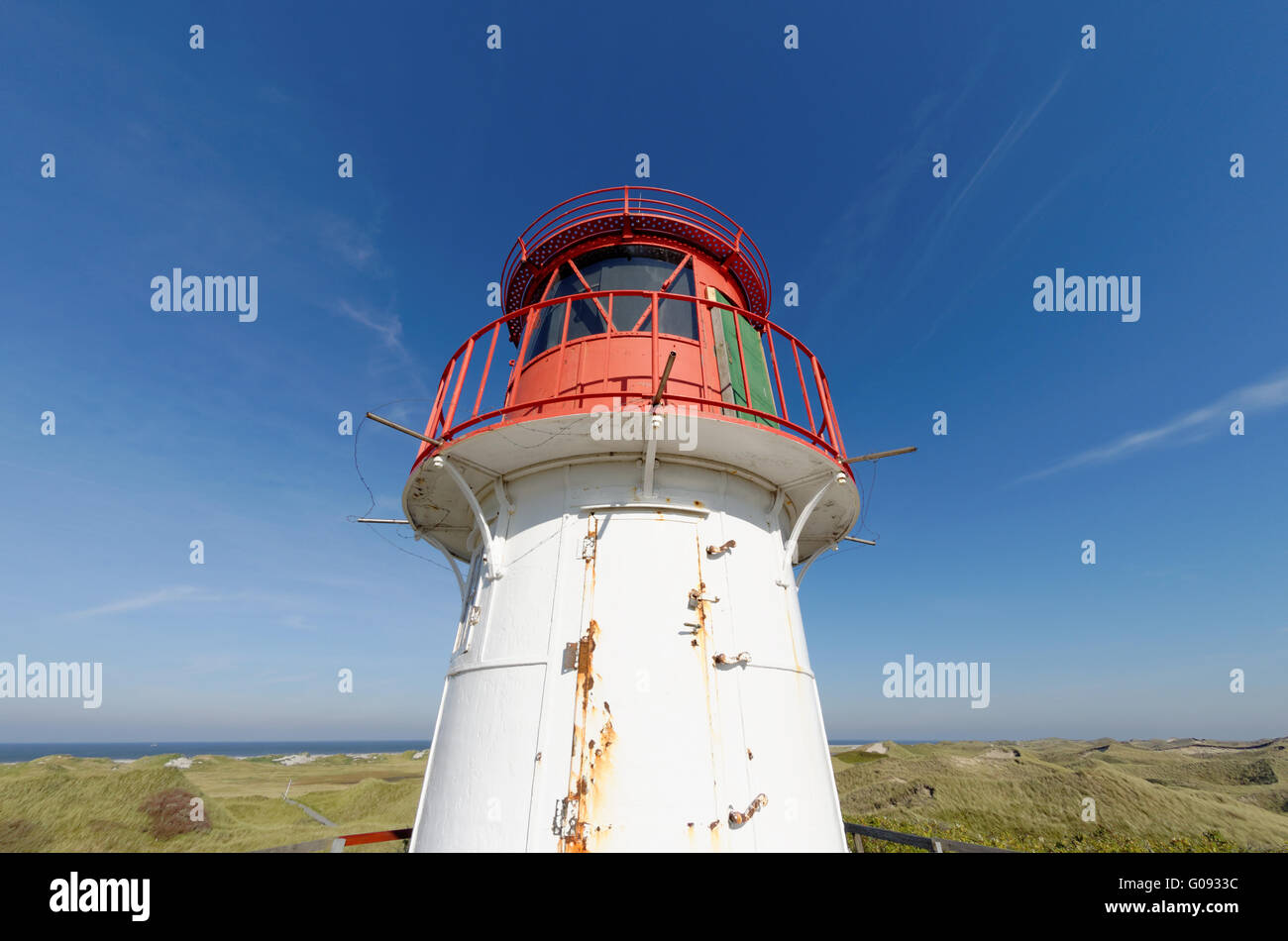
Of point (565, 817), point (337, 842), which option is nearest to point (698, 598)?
point (565, 817)

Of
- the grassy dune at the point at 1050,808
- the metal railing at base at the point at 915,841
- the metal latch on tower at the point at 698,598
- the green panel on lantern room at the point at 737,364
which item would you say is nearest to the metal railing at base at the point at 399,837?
the metal railing at base at the point at 915,841

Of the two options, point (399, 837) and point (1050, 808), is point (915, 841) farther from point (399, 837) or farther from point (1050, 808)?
point (1050, 808)

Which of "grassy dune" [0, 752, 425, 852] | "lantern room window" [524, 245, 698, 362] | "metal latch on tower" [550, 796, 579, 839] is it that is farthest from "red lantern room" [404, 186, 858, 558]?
"grassy dune" [0, 752, 425, 852]

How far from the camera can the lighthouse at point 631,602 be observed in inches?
217

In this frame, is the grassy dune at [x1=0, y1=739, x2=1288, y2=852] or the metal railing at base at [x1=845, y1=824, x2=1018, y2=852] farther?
the grassy dune at [x1=0, y1=739, x2=1288, y2=852]

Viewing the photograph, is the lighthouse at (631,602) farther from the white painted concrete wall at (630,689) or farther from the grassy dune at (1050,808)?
the grassy dune at (1050,808)

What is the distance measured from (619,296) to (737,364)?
228 cm

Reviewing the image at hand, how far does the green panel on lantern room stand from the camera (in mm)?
8391

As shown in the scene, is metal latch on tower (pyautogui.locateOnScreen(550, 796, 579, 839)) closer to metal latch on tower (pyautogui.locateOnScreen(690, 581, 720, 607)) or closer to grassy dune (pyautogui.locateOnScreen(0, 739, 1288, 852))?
metal latch on tower (pyautogui.locateOnScreen(690, 581, 720, 607))

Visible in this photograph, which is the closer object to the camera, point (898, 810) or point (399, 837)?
point (399, 837)

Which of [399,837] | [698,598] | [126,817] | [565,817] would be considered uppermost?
[698,598]

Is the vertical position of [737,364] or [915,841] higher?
[737,364]

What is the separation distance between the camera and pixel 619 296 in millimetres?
8984

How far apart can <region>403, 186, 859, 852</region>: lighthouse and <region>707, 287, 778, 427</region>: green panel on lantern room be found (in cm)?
6
